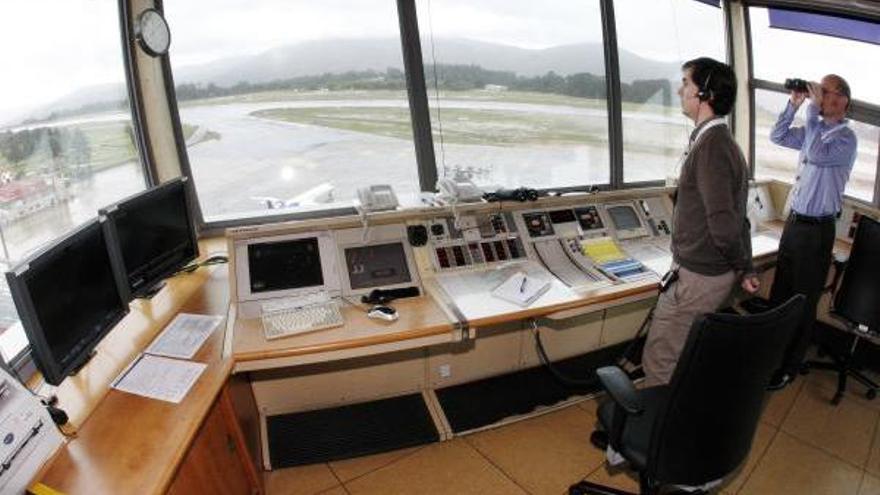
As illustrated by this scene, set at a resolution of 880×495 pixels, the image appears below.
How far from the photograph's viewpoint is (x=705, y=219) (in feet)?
6.44

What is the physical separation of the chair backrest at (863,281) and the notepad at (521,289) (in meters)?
1.78

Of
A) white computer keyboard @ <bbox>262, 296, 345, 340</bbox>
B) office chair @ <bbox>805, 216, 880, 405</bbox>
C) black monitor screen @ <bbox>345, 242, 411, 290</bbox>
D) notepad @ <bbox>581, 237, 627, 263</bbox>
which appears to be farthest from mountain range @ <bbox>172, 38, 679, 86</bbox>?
office chair @ <bbox>805, 216, 880, 405</bbox>

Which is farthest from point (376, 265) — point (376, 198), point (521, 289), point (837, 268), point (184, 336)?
point (837, 268)

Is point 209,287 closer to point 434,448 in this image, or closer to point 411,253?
point 411,253

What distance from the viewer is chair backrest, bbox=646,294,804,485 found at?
1.28m

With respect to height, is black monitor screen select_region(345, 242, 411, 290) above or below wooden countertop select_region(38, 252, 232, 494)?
above

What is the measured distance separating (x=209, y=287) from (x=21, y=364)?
786 mm

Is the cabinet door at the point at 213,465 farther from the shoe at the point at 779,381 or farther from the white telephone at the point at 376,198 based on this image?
the shoe at the point at 779,381

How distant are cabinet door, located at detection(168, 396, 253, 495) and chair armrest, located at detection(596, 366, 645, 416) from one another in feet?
4.45

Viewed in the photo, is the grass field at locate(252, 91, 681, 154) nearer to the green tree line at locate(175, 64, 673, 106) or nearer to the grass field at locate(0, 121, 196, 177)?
the green tree line at locate(175, 64, 673, 106)

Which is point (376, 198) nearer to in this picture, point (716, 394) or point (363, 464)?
point (363, 464)

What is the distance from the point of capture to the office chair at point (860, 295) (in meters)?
2.54

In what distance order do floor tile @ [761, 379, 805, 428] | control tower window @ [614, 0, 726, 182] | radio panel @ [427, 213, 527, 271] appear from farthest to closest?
1. control tower window @ [614, 0, 726, 182]
2. floor tile @ [761, 379, 805, 428]
3. radio panel @ [427, 213, 527, 271]

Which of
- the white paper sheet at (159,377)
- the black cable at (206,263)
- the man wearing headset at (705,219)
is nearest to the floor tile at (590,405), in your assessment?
the man wearing headset at (705,219)
